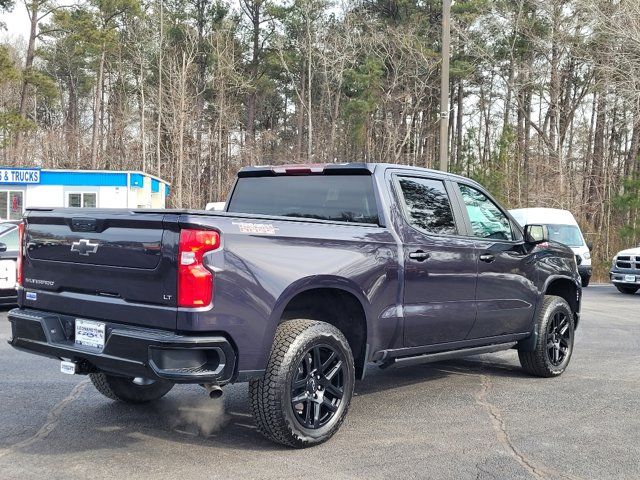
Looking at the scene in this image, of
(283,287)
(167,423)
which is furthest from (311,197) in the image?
(167,423)

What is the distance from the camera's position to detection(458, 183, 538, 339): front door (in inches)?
243

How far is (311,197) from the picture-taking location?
5.76 m

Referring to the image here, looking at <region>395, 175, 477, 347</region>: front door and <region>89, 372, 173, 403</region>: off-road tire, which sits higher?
<region>395, 175, 477, 347</region>: front door

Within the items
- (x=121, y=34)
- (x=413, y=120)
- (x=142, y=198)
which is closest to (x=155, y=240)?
(x=142, y=198)

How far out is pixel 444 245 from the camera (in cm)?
574

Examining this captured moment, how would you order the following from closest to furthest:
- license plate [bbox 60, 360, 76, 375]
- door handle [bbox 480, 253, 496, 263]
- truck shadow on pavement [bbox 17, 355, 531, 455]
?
license plate [bbox 60, 360, 76, 375] < truck shadow on pavement [bbox 17, 355, 531, 455] < door handle [bbox 480, 253, 496, 263]

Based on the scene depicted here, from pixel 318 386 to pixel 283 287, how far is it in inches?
31.1

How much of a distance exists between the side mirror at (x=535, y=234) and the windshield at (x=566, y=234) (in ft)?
41.4

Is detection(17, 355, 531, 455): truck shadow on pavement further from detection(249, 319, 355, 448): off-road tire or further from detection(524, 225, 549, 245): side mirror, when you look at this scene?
detection(524, 225, 549, 245): side mirror

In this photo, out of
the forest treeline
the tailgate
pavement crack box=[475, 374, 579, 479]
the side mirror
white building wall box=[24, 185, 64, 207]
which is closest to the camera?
the tailgate

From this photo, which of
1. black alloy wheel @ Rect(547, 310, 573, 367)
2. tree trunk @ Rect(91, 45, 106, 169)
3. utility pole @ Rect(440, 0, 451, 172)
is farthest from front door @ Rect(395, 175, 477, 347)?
tree trunk @ Rect(91, 45, 106, 169)

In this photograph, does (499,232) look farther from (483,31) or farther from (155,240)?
(483,31)

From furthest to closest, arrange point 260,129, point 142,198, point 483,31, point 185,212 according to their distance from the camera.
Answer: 1. point 260,129
2. point 483,31
3. point 142,198
4. point 185,212

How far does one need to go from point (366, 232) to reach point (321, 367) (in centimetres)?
103
